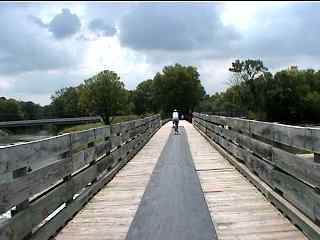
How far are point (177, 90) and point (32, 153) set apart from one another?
329 ft

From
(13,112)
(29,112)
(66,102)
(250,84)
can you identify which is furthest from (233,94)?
(66,102)

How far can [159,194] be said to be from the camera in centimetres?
823

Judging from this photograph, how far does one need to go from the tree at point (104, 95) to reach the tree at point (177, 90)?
8.03 meters

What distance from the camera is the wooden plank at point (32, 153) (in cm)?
436

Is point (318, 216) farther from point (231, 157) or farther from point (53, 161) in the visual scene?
point (231, 157)

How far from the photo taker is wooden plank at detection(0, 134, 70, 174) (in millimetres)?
4363

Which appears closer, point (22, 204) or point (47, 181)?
point (22, 204)

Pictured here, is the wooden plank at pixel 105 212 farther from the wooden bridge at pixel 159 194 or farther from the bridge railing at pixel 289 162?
the bridge railing at pixel 289 162

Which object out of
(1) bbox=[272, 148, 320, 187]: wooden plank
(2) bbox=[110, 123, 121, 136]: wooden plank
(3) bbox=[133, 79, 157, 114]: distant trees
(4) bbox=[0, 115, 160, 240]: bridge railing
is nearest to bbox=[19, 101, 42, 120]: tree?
(3) bbox=[133, 79, 157, 114]: distant trees

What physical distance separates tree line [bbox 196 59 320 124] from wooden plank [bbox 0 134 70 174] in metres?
91.3

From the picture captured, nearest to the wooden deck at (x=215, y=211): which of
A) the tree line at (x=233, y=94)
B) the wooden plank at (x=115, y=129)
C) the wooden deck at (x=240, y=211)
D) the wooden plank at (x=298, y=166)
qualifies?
the wooden deck at (x=240, y=211)

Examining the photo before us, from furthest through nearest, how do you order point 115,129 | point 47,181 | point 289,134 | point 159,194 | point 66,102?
1. point 66,102
2. point 115,129
3. point 159,194
4. point 289,134
5. point 47,181

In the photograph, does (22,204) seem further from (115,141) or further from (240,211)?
(115,141)

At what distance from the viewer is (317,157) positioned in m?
5.00
